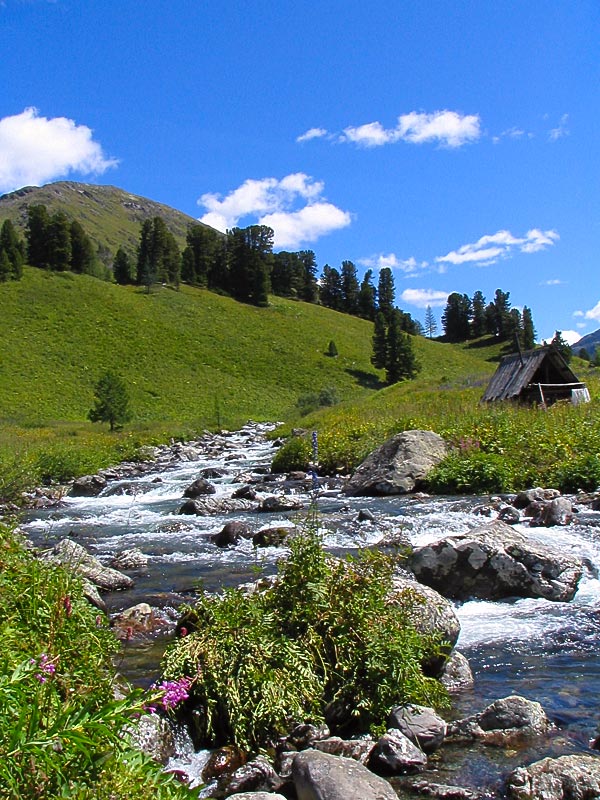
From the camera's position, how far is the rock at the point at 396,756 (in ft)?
16.1

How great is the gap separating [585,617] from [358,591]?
388cm

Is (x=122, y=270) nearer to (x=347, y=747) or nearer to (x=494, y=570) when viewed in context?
(x=494, y=570)

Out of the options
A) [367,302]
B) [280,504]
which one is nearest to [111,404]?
[280,504]

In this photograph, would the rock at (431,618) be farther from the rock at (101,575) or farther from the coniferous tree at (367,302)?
the coniferous tree at (367,302)

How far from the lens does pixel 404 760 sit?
493cm

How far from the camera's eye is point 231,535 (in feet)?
43.1

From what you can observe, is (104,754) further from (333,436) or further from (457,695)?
(333,436)

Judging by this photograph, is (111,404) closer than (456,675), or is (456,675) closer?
(456,675)

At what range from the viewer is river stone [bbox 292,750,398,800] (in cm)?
419

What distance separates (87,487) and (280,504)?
30.5 ft

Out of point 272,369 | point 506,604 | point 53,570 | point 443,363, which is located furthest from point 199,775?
point 443,363

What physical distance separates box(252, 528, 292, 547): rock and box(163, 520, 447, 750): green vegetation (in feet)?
20.3

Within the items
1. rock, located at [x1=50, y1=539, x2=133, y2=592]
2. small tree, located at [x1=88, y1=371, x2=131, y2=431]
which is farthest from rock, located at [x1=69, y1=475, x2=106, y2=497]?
small tree, located at [x1=88, y1=371, x2=131, y2=431]

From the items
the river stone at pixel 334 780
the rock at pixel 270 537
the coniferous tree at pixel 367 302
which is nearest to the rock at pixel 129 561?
the rock at pixel 270 537
